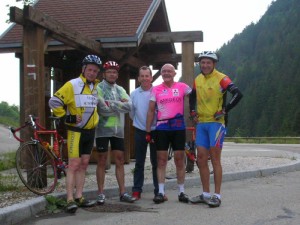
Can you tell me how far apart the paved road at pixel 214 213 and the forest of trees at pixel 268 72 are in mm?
81597

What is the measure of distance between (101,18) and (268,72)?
106343mm

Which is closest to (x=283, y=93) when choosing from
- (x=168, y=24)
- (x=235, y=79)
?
(x=235, y=79)

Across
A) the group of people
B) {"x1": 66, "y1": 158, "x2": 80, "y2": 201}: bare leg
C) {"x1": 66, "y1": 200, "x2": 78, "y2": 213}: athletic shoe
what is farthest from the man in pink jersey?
{"x1": 66, "y1": 200, "x2": 78, "y2": 213}: athletic shoe

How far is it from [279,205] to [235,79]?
122m

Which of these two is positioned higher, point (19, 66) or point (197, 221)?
point (19, 66)

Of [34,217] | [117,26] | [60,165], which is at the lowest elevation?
[34,217]

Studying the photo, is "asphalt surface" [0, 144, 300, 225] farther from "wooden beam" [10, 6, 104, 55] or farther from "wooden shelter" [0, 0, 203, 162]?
"wooden beam" [10, 6, 104, 55]

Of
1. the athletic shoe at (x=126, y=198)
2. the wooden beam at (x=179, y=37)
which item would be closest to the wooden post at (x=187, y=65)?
the wooden beam at (x=179, y=37)

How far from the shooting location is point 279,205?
5879 mm

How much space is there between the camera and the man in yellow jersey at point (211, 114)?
6016 mm

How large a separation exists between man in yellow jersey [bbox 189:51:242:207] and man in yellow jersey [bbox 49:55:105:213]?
4.60 ft

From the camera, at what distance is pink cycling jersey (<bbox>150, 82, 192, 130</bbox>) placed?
20.5 ft

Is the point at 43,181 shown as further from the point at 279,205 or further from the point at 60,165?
the point at 279,205

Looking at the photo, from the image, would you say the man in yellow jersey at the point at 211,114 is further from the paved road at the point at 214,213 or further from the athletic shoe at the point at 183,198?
the paved road at the point at 214,213
